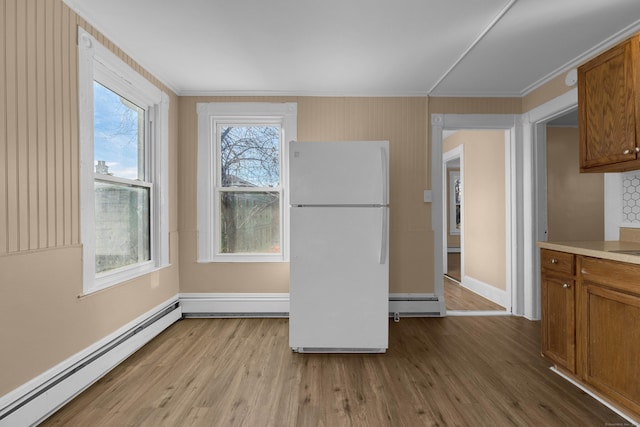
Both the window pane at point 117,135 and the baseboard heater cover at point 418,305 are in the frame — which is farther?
the baseboard heater cover at point 418,305

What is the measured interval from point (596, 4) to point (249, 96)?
2858 millimetres

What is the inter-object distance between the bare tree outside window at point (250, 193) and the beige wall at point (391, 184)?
260mm

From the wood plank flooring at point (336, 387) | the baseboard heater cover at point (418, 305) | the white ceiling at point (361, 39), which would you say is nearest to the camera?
the wood plank flooring at point (336, 387)

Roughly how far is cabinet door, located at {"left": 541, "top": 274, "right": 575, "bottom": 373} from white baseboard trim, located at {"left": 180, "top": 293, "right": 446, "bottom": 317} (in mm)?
1248

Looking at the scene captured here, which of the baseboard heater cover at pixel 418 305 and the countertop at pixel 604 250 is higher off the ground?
the countertop at pixel 604 250

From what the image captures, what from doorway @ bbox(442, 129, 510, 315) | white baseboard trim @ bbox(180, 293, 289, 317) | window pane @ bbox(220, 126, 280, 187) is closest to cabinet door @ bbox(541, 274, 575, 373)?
doorway @ bbox(442, 129, 510, 315)

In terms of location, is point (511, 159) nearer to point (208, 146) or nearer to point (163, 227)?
point (208, 146)

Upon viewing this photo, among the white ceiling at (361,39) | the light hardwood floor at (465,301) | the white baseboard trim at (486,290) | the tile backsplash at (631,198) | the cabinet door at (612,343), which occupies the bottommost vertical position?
the light hardwood floor at (465,301)

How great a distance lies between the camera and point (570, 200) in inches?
151

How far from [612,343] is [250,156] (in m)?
3.23

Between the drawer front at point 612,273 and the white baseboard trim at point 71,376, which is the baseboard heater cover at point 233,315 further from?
the drawer front at point 612,273

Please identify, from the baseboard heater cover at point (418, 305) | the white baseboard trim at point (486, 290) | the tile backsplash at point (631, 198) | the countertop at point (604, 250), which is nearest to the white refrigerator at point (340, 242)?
the baseboard heater cover at point (418, 305)

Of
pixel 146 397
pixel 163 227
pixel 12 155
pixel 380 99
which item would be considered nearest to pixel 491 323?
pixel 380 99

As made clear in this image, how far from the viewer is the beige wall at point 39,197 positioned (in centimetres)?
164
